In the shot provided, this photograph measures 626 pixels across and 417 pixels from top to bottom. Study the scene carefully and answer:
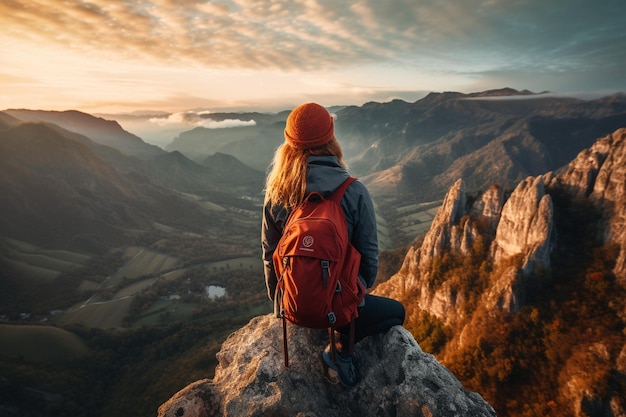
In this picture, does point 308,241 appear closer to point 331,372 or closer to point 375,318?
point 375,318

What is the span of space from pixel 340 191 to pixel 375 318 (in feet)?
13.0

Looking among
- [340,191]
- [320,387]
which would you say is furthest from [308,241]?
[320,387]

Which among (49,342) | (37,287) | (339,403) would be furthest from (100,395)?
(339,403)

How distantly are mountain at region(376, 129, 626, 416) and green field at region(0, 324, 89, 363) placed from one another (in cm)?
14496

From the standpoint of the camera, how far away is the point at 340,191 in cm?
649

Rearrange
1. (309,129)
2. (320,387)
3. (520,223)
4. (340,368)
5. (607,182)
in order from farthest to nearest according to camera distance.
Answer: (520,223), (607,182), (320,387), (340,368), (309,129)

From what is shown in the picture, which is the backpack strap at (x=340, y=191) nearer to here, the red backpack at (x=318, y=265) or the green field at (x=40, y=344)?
the red backpack at (x=318, y=265)

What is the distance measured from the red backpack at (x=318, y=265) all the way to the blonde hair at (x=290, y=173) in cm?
32

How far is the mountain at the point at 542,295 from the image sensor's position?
45875 millimetres

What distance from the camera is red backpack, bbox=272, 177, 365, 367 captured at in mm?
5770

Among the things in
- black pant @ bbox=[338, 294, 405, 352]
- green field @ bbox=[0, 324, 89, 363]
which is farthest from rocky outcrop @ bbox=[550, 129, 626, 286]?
green field @ bbox=[0, 324, 89, 363]

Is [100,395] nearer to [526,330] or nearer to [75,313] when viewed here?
[75,313]

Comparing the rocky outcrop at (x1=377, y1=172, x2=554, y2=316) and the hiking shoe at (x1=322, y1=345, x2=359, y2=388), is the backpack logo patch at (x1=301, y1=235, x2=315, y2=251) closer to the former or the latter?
the hiking shoe at (x1=322, y1=345, x2=359, y2=388)

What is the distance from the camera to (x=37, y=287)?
185375 mm
